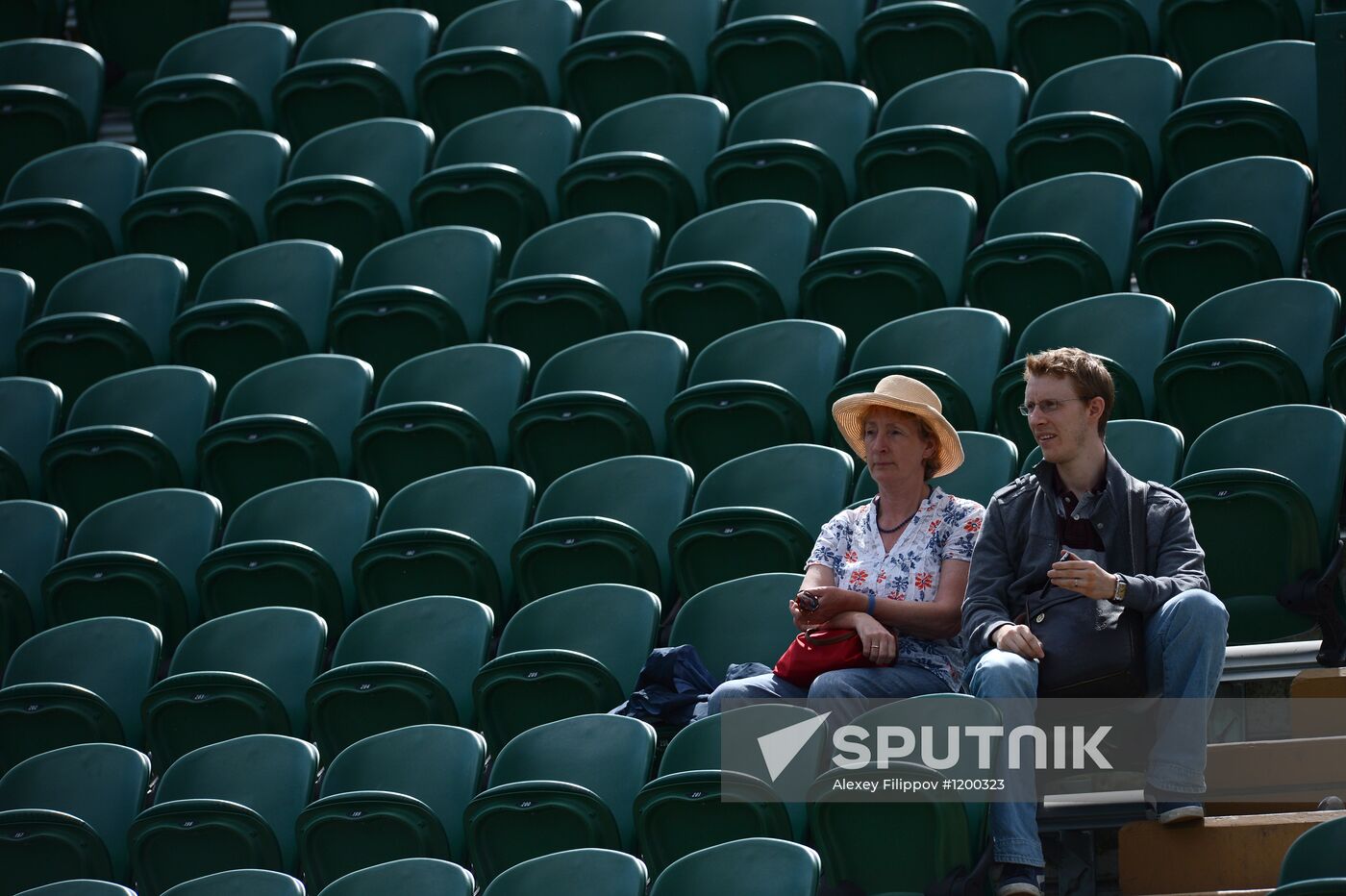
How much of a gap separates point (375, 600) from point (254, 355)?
156 centimetres

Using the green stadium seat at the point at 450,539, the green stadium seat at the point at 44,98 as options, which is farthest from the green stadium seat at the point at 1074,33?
the green stadium seat at the point at 44,98

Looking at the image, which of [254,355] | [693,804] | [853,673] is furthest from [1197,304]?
[254,355]

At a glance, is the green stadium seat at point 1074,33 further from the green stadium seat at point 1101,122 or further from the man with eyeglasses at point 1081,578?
the man with eyeglasses at point 1081,578

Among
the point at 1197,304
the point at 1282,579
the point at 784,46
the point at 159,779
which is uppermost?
the point at 784,46

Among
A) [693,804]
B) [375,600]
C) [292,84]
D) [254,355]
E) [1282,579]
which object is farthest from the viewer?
[292,84]

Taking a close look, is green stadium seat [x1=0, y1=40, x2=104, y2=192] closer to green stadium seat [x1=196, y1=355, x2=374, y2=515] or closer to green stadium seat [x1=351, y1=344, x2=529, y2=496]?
green stadium seat [x1=196, y1=355, x2=374, y2=515]

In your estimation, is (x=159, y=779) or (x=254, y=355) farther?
(x=254, y=355)

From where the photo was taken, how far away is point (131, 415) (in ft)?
21.6

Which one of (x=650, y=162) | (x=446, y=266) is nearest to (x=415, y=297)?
(x=446, y=266)

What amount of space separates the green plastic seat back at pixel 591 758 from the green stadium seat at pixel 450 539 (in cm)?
84

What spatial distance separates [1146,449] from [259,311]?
3202mm

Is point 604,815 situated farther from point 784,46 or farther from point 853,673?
point 784,46

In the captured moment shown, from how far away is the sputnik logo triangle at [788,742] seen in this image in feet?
13.9

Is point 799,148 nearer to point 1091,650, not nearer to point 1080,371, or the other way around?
point 1080,371
